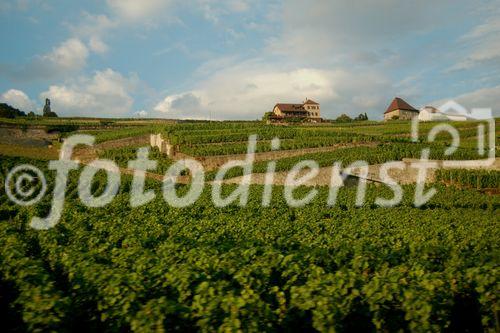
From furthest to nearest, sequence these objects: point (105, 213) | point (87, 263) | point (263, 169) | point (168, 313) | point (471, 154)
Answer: point (471, 154) < point (263, 169) < point (105, 213) < point (87, 263) < point (168, 313)

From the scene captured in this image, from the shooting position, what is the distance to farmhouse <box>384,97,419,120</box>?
120 meters

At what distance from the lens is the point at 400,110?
120m

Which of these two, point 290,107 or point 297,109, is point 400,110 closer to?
point 297,109

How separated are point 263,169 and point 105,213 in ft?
83.8

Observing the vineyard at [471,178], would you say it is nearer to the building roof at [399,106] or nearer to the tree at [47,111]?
the building roof at [399,106]

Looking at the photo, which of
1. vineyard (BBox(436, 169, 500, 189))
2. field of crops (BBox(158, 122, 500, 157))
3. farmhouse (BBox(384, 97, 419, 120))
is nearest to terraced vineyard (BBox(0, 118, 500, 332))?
vineyard (BBox(436, 169, 500, 189))

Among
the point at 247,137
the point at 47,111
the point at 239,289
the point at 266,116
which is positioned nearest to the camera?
the point at 239,289

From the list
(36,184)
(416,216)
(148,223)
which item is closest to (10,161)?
(36,184)

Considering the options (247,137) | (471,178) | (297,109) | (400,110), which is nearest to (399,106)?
(400,110)

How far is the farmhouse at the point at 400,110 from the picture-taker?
393 feet

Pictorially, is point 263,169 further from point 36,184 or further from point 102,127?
point 102,127

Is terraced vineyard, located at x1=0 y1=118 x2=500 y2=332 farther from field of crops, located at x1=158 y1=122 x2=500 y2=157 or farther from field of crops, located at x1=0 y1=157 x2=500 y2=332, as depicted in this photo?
field of crops, located at x1=158 y1=122 x2=500 y2=157

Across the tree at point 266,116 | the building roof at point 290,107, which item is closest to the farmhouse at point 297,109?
the building roof at point 290,107

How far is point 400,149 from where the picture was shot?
52125mm
